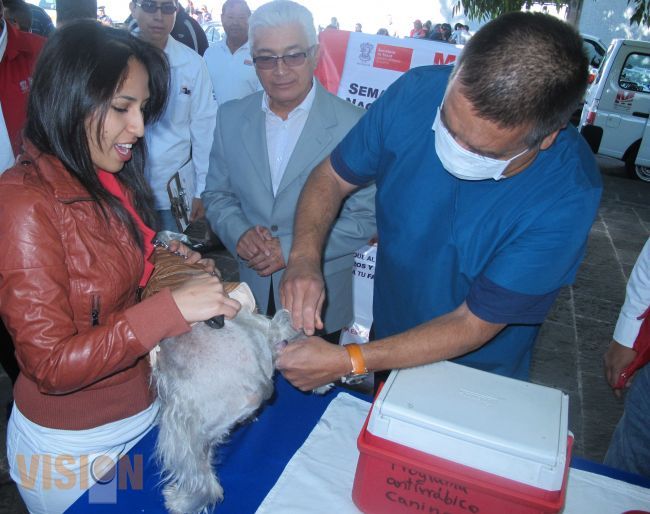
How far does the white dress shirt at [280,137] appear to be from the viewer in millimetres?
2496

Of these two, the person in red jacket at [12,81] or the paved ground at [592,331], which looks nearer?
the person in red jacket at [12,81]

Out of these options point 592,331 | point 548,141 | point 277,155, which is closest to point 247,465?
point 548,141

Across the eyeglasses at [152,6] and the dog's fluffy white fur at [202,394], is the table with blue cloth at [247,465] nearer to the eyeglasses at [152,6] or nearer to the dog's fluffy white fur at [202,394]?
the dog's fluffy white fur at [202,394]

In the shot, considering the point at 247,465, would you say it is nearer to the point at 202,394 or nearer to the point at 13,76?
the point at 202,394

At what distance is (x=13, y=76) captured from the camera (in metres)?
2.41

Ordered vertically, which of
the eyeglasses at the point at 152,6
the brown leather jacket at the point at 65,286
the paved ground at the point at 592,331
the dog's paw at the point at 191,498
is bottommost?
the paved ground at the point at 592,331

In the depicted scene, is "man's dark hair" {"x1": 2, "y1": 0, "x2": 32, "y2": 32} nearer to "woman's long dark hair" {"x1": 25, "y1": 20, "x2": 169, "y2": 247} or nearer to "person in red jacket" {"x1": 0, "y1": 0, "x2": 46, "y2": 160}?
"person in red jacket" {"x1": 0, "y1": 0, "x2": 46, "y2": 160}

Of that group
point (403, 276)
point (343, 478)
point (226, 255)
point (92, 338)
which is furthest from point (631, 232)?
point (92, 338)

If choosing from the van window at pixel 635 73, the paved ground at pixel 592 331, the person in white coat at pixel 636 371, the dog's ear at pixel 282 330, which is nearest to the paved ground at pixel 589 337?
the paved ground at pixel 592 331

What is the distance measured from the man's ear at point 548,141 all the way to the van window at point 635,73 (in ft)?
30.2

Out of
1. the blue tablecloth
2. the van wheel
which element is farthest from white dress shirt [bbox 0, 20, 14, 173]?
the van wheel

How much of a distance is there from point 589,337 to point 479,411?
12.5ft

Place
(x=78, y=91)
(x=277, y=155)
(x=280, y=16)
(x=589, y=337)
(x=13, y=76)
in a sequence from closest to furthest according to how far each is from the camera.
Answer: (x=78, y=91)
(x=280, y=16)
(x=13, y=76)
(x=277, y=155)
(x=589, y=337)

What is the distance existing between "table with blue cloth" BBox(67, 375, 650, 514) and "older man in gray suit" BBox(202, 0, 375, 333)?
838mm
